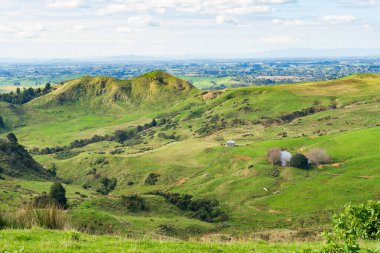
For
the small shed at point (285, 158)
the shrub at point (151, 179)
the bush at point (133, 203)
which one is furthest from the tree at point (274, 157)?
the bush at point (133, 203)

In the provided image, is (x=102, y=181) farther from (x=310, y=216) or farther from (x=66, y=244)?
(x=66, y=244)

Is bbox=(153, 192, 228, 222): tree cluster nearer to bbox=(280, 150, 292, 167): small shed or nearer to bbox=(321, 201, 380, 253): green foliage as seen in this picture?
bbox=(280, 150, 292, 167): small shed

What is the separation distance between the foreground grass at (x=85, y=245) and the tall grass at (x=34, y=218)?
9.47 ft

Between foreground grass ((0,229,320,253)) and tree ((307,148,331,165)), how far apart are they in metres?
79.8

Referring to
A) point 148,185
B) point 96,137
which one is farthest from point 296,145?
point 96,137

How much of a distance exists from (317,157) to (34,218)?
82768mm

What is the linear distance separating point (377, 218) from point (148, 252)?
33.2 feet

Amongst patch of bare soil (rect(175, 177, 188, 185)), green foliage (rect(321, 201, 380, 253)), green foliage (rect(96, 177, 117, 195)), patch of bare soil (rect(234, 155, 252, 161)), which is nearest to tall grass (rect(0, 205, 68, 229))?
green foliage (rect(321, 201, 380, 253))

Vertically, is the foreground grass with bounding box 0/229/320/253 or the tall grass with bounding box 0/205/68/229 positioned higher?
the foreground grass with bounding box 0/229/320/253

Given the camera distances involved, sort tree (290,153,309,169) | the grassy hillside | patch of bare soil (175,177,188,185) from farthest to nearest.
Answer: patch of bare soil (175,177,188,185)
tree (290,153,309,169)
the grassy hillside

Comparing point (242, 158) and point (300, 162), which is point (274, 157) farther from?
point (242, 158)

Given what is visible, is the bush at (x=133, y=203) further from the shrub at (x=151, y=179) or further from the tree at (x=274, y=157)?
the tree at (x=274, y=157)

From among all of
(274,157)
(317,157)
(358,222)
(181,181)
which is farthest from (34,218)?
(181,181)

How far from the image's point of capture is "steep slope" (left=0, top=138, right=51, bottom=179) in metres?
90.9
